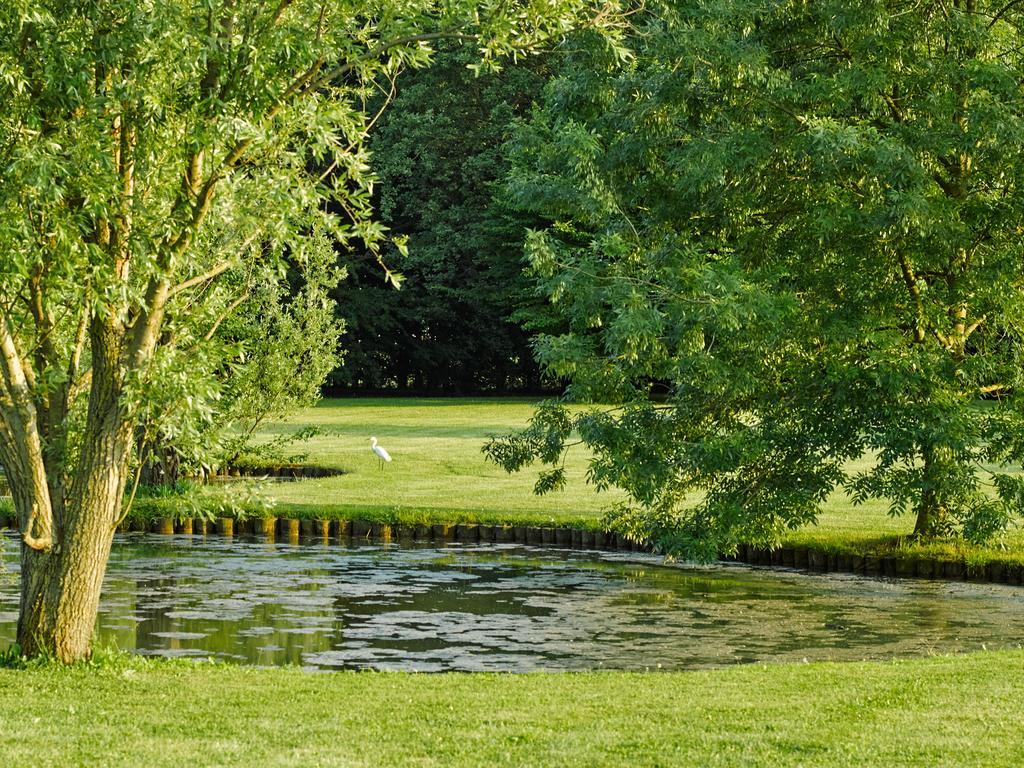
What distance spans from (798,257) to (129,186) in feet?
26.9

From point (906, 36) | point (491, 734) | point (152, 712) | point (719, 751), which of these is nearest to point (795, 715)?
point (719, 751)

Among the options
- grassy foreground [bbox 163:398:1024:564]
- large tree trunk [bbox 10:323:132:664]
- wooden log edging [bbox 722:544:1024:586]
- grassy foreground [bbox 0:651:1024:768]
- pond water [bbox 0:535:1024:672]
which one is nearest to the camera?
grassy foreground [bbox 0:651:1024:768]

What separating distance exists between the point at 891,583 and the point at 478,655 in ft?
21.4

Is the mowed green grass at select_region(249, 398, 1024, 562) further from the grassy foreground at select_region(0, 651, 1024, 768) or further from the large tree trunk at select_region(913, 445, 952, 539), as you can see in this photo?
the grassy foreground at select_region(0, 651, 1024, 768)

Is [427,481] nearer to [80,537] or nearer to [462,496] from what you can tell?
[462,496]

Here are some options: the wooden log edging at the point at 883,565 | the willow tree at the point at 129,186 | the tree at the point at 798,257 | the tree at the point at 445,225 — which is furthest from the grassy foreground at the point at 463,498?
the tree at the point at 445,225

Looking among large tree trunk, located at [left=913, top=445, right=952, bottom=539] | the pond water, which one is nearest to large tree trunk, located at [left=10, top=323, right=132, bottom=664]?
the pond water

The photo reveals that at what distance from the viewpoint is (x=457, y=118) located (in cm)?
5531

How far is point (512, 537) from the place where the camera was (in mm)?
21500

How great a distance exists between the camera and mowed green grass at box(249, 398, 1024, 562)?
65.1 feet

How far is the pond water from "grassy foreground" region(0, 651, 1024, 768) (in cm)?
227

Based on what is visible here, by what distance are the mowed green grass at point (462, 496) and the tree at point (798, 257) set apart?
270 cm

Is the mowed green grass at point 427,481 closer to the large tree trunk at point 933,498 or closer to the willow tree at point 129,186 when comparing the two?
the large tree trunk at point 933,498

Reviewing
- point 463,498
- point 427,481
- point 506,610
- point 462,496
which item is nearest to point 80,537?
point 506,610
